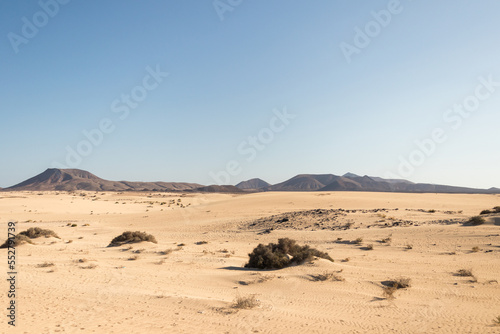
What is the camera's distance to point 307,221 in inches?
1069

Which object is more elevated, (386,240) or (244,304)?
(386,240)

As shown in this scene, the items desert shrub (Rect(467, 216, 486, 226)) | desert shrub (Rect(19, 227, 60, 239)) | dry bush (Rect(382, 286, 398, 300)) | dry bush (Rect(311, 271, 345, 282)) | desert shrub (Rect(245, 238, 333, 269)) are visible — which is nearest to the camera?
dry bush (Rect(382, 286, 398, 300))

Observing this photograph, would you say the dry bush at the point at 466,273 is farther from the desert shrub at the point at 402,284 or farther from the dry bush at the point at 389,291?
the dry bush at the point at 389,291

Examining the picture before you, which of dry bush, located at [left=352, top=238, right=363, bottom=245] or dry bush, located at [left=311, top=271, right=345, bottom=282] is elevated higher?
dry bush, located at [left=352, top=238, right=363, bottom=245]

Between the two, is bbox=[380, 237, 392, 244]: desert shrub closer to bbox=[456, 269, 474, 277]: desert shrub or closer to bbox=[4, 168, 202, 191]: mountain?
bbox=[456, 269, 474, 277]: desert shrub

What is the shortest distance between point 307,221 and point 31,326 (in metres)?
22.4

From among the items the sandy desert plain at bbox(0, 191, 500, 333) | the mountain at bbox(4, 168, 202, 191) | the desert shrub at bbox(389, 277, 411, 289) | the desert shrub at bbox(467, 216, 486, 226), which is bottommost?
the sandy desert plain at bbox(0, 191, 500, 333)

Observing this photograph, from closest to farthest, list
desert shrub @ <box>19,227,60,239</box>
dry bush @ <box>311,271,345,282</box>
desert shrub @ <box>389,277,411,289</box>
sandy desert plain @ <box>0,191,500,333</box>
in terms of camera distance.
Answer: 1. sandy desert plain @ <box>0,191,500,333</box>
2. desert shrub @ <box>389,277,411,289</box>
3. dry bush @ <box>311,271,345,282</box>
4. desert shrub @ <box>19,227,60,239</box>

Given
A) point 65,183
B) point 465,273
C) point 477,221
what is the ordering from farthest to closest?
1. point 65,183
2. point 477,221
3. point 465,273

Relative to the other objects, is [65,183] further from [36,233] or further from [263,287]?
[263,287]

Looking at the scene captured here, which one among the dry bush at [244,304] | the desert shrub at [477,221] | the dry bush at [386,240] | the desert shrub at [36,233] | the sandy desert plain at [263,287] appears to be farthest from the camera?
the desert shrub at [477,221]

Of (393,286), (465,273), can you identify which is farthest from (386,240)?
(393,286)

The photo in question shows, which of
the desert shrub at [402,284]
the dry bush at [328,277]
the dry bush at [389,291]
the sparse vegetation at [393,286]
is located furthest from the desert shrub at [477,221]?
the dry bush at [389,291]

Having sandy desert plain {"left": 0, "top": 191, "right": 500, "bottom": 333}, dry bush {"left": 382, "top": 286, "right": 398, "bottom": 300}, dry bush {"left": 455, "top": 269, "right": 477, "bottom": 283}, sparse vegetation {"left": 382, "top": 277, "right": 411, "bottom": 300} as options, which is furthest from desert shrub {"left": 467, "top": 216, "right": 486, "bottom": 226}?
dry bush {"left": 382, "top": 286, "right": 398, "bottom": 300}
